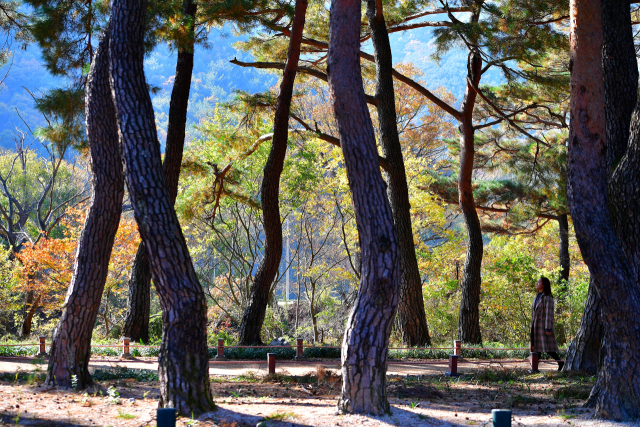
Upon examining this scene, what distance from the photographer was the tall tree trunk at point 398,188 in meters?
11.6

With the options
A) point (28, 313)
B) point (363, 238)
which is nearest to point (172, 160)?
point (363, 238)

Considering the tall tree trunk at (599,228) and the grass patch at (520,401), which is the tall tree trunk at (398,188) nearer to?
the grass patch at (520,401)

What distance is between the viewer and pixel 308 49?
13.4 meters

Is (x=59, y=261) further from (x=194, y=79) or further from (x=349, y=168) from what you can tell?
(x=194, y=79)

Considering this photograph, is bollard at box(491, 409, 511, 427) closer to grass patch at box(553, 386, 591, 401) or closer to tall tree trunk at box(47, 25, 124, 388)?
grass patch at box(553, 386, 591, 401)

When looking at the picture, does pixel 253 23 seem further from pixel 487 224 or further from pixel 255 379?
pixel 487 224

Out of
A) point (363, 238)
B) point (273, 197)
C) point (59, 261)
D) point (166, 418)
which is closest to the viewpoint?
point (166, 418)

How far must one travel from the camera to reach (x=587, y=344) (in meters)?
7.19

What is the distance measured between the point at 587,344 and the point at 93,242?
656cm

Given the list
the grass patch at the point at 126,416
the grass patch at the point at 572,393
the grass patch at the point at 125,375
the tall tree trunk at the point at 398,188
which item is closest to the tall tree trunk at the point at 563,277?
the tall tree trunk at the point at 398,188

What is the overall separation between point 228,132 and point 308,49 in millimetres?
3032

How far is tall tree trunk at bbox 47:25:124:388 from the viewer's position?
5898mm

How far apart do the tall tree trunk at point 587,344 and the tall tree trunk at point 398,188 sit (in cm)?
441

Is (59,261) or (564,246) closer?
(59,261)
